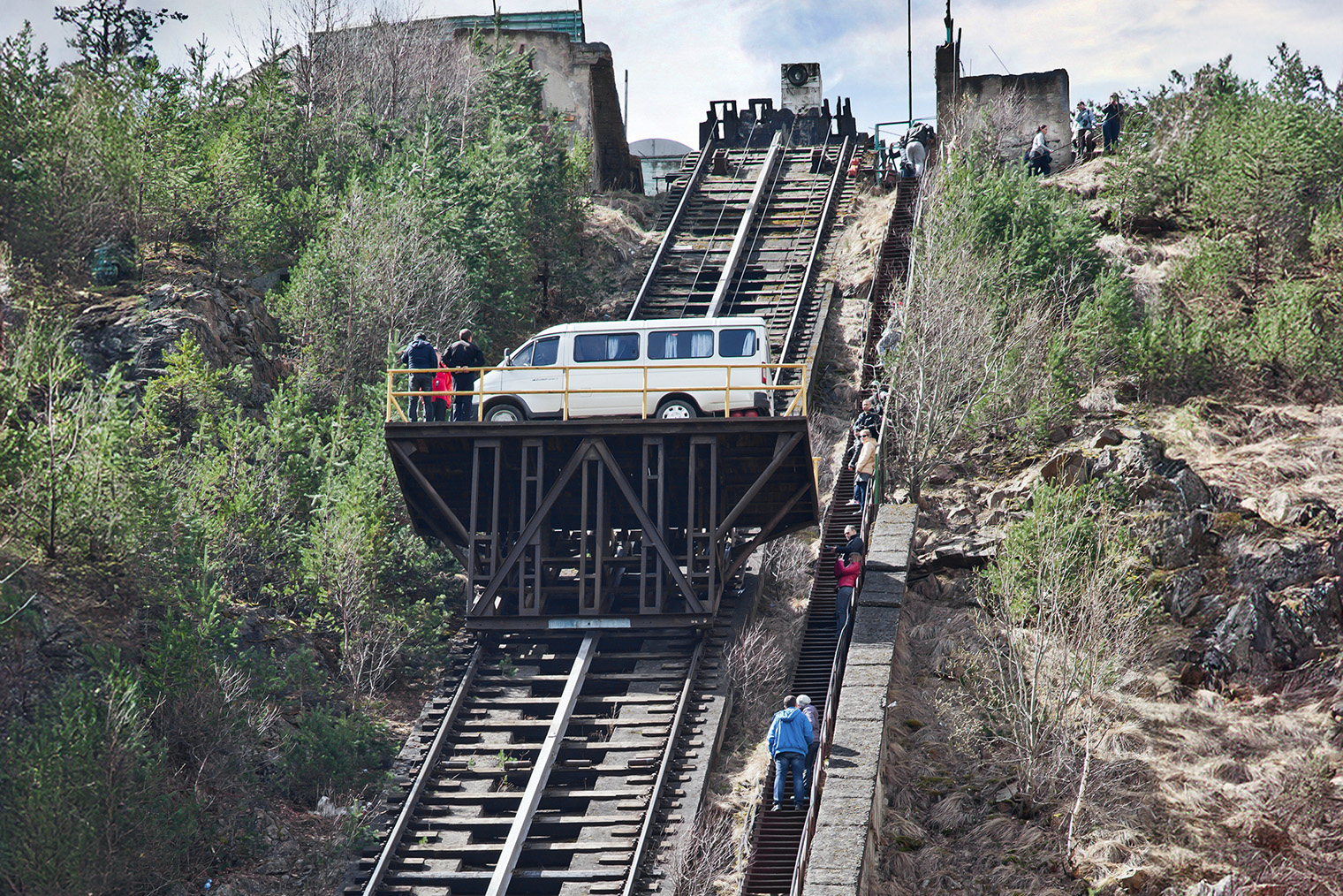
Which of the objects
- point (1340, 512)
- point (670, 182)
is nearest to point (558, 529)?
point (1340, 512)

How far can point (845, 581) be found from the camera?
71.4 ft

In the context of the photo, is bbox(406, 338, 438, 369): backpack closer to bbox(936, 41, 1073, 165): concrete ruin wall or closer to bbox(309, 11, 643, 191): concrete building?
bbox(309, 11, 643, 191): concrete building

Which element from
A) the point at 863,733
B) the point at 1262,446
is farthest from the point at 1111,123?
the point at 863,733

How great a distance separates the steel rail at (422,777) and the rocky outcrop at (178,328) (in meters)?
9.55

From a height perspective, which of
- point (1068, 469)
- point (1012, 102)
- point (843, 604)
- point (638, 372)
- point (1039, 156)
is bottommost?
point (843, 604)

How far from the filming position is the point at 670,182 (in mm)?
44000

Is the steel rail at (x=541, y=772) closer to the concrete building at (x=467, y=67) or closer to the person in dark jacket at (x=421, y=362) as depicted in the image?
the person in dark jacket at (x=421, y=362)

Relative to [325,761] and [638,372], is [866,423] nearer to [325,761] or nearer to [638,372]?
[638,372]

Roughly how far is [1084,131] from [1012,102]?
2490mm

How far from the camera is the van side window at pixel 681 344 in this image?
73.4 ft

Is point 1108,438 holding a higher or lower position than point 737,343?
lower

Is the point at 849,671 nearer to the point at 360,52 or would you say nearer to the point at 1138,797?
the point at 1138,797

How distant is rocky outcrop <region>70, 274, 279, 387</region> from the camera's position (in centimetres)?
2675

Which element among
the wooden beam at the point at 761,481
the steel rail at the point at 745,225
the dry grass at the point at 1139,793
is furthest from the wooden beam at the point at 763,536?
the steel rail at the point at 745,225
